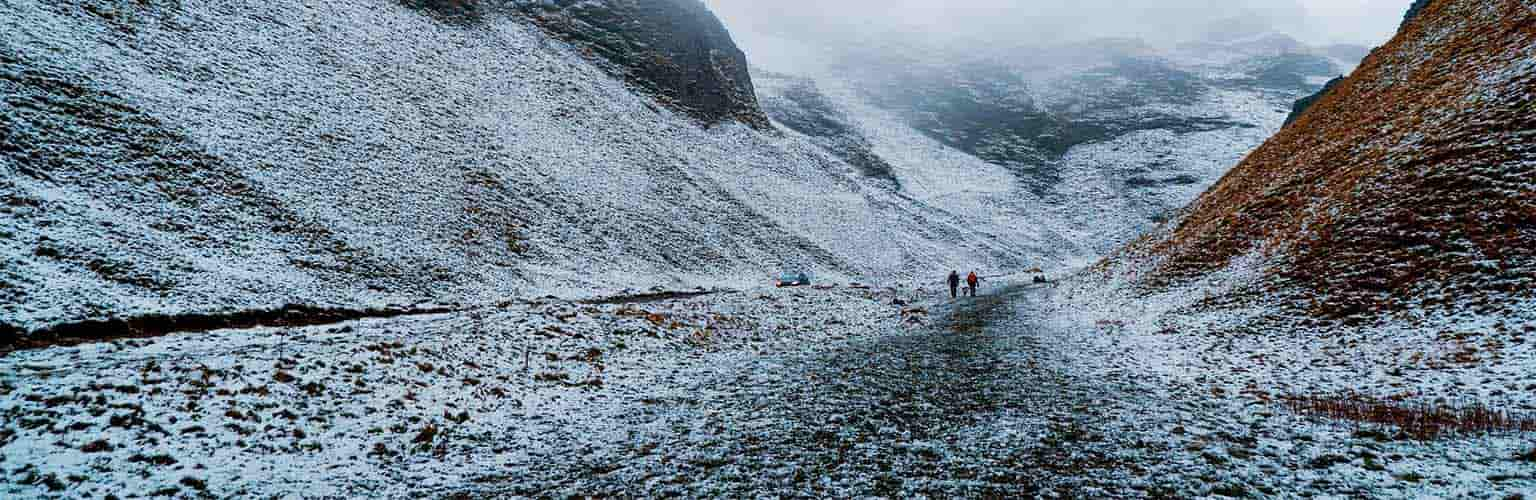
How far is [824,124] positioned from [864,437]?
82106mm

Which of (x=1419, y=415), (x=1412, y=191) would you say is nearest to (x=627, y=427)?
→ (x=1419, y=415)

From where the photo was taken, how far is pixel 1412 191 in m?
16.4

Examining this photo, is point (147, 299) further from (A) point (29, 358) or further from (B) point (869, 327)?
(B) point (869, 327)

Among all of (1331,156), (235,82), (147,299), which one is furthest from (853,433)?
(235,82)

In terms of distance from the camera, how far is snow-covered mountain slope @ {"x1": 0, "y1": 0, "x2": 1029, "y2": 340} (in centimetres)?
1739

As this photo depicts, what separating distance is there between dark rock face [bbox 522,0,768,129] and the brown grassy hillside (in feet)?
149

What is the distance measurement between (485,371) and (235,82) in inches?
1088

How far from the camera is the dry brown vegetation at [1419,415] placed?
24.6ft

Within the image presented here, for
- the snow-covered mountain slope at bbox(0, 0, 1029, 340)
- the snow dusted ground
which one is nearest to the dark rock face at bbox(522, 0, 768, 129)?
the snow-covered mountain slope at bbox(0, 0, 1029, 340)

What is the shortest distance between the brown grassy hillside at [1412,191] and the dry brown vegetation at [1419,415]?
511cm

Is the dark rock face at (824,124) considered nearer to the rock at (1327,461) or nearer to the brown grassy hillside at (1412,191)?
the brown grassy hillside at (1412,191)

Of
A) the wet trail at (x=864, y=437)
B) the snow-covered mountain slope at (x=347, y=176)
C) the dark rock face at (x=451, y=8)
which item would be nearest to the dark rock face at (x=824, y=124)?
the snow-covered mountain slope at (x=347, y=176)

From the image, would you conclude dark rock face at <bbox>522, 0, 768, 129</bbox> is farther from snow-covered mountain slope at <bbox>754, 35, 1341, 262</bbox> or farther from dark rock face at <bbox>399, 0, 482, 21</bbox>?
snow-covered mountain slope at <bbox>754, 35, 1341, 262</bbox>

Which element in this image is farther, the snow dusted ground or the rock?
the snow dusted ground
